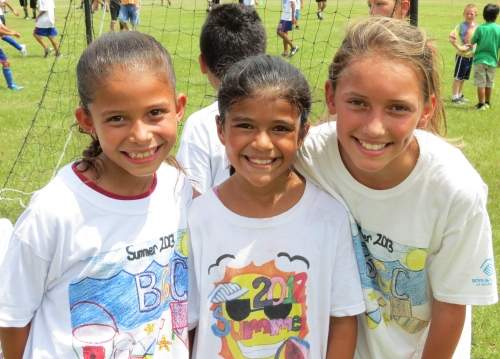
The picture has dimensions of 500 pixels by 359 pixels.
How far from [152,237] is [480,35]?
881 cm

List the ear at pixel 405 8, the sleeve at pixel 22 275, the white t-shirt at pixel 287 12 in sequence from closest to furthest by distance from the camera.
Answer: the sleeve at pixel 22 275, the ear at pixel 405 8, the white t-shirt at pixel 287 12

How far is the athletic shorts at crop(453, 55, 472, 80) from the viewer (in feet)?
30.4

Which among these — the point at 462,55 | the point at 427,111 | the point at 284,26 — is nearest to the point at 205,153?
the point at 427,111

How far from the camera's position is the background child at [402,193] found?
168 centimetres

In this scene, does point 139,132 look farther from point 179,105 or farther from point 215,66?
point 215,66

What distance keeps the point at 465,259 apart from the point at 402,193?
265mm

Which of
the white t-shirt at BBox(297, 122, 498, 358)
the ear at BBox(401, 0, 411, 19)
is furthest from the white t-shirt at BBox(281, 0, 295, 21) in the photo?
the white t-shirt at BBox(297, 122, 498, 358)

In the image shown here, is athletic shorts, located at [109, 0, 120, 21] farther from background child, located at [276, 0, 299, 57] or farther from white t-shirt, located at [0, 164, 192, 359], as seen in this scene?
white t-shirt, located at [0, 164, 192, 359]

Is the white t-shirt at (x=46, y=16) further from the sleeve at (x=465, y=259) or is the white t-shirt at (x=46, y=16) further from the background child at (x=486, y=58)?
the sleeve at (x=465, y=259)

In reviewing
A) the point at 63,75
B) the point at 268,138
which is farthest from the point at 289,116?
the point at 63,75

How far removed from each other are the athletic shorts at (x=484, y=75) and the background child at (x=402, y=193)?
7892 mm

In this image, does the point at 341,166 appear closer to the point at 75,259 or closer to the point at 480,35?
the point at 75,259

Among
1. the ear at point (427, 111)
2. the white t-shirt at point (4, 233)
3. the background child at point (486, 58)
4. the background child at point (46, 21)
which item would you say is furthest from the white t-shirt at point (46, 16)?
the ear at point (427, 111)

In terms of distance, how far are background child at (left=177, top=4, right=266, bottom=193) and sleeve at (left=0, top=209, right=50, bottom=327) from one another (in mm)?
844
